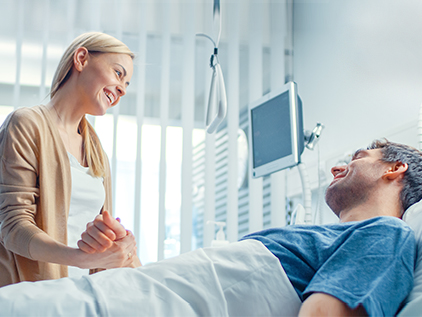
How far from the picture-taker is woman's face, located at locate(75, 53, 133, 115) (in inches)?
56.6

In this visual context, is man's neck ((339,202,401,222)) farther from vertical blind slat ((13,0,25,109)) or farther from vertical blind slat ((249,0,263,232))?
vertical blind slat ((13,0,25,109))

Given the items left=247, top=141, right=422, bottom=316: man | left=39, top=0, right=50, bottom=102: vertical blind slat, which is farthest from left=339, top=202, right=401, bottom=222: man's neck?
left=39, top=0, right=50, bottom=102: vertical blind slat

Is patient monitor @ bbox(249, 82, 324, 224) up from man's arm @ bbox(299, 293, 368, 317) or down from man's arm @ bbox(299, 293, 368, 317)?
up

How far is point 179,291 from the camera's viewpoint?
882 millimetres

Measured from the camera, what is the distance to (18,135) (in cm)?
125

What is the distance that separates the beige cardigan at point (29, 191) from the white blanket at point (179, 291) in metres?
0.37

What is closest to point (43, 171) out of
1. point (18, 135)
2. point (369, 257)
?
point (18, 135)

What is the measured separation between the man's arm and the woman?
1.43 feet

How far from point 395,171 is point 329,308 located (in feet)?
2.34

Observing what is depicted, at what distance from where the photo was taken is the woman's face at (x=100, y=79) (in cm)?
144

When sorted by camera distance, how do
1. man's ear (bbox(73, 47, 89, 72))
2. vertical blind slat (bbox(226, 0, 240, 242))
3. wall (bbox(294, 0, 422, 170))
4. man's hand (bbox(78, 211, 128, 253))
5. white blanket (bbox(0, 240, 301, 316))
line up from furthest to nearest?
vertical blind slat (bbox(226, 0, 240, 242)), wall (bbox(294, 0, 422, 170)), man's ear (bbox(73, 47, 89, 72)), man's hand (bbox(78, 211, 128, 253)), white blanket (bbox(0, 240, 301, 316))

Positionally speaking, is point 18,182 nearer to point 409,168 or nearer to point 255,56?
point 409,168

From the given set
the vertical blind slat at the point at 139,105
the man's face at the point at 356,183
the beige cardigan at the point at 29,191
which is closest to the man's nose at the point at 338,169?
the man's face at the point at 356,183

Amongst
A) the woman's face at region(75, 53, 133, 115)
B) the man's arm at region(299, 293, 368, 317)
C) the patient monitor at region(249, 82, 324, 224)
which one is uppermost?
the woman's face at region(75, 53, 133, 115)
